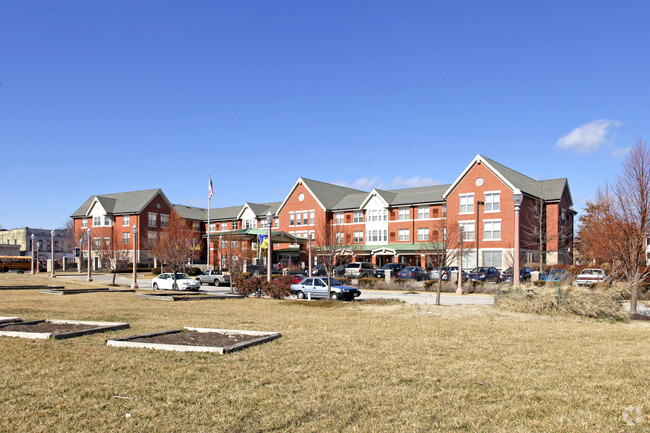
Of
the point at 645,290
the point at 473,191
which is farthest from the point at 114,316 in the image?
the point at 473,191

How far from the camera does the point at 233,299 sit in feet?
87.5

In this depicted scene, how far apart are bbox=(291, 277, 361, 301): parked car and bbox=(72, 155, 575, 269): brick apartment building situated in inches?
592

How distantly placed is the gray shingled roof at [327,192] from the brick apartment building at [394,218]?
7.7 inches

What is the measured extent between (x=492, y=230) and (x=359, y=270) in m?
16.4

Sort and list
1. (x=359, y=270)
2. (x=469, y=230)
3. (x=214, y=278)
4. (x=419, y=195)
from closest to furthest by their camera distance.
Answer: (x=214, y=278)
(x=359, y=270)
(x=469, y=230)
(x=419, y=195)

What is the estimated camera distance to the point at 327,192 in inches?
3049

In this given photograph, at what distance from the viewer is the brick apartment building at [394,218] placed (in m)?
58.6

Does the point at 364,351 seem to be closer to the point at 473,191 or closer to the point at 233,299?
the point at 233,299

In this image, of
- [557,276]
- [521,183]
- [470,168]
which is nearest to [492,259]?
[521,183]

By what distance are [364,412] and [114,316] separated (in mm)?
12615

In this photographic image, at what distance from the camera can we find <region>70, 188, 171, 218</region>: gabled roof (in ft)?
268

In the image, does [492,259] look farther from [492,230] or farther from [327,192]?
[327,192]

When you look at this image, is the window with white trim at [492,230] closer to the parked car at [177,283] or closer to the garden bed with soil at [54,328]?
the parked car at [177,283]

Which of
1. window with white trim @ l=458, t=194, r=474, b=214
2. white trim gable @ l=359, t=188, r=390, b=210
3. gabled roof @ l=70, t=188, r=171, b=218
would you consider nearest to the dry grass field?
window with white trim @ l=458, t=194, r=474, b=214
